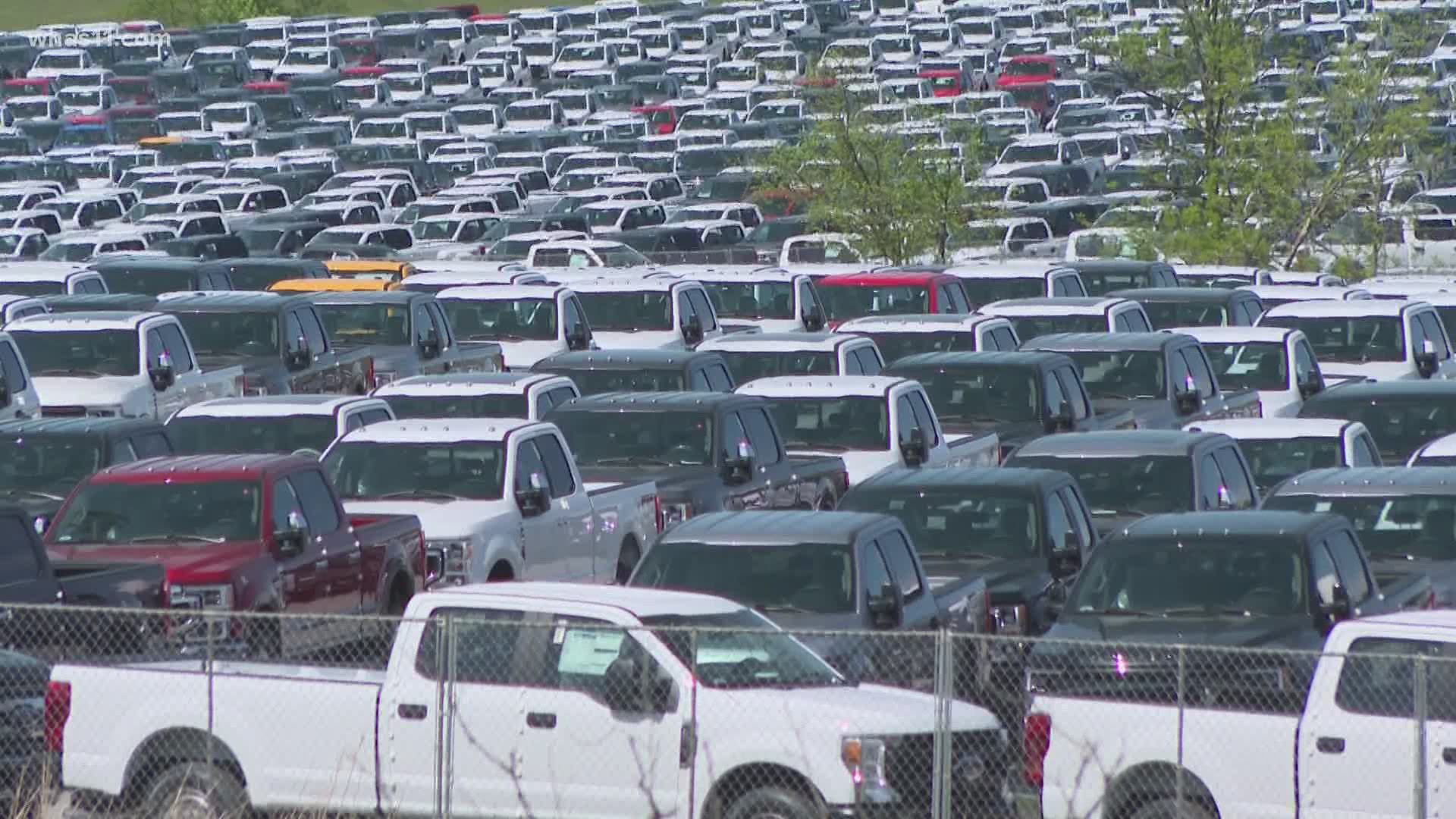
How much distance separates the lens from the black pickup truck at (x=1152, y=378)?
2453 cm

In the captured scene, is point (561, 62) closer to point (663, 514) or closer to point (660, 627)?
point (663, 514)

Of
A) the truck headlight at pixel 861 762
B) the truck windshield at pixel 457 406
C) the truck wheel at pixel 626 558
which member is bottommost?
the truck wheel at pixel 626 558

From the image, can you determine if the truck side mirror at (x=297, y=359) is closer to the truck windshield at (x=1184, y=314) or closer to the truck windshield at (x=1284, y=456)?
the truck windshield at (x=1284, y=456)

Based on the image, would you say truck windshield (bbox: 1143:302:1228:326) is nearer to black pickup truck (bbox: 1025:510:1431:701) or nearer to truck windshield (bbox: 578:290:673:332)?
truck windshield (bbox: 578:290:673:332)

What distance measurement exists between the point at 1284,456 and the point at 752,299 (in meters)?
11.5

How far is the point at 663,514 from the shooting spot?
1966 centimetres

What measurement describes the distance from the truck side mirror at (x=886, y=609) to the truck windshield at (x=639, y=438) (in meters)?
5.64

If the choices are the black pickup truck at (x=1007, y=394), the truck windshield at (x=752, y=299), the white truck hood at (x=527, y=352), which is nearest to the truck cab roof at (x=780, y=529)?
the black pickup truck at (x=1007, y=394)

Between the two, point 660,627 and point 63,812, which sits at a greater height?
point 660,627

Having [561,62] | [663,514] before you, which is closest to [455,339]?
[663,514]

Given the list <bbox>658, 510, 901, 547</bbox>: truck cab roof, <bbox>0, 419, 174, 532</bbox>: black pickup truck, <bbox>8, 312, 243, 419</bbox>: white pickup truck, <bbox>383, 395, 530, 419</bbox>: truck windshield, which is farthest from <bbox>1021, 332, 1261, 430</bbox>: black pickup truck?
<bbox>658, 510, 901, 547</bbox>: truck cab roof

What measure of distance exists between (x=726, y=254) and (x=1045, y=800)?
110 ft

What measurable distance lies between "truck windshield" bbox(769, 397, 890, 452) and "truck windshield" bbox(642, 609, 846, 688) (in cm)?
859

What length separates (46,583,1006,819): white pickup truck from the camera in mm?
11922
